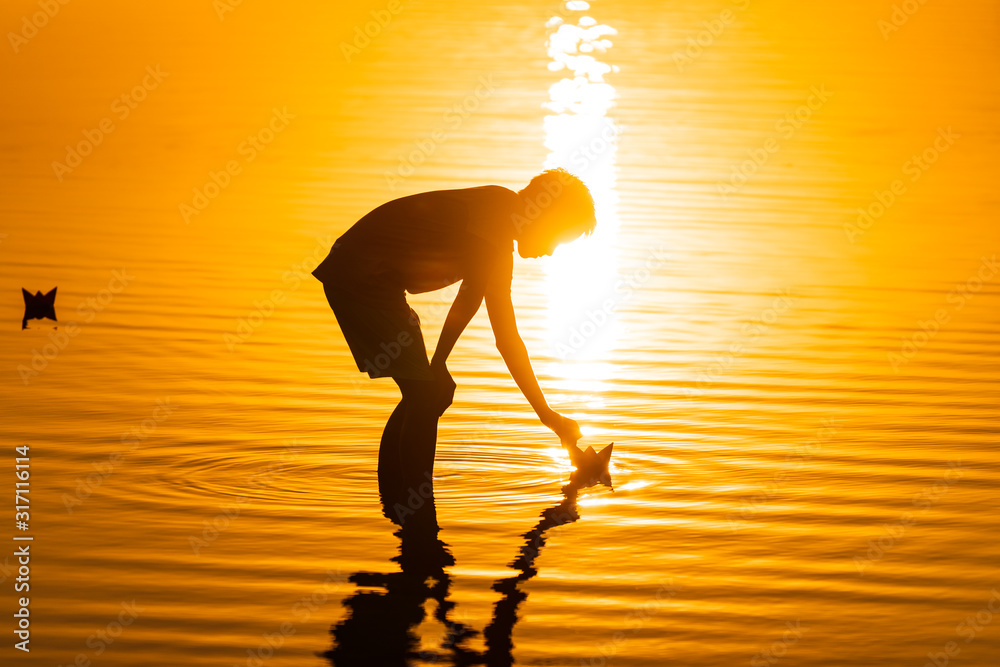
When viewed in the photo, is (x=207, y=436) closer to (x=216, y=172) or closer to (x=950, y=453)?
(x=950, y=453)

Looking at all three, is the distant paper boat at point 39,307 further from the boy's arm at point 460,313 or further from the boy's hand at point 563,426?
the boy's hand at point 563,426

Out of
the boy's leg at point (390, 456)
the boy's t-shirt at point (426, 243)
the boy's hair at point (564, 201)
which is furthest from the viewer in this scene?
the boy's leg at point (390, 456)

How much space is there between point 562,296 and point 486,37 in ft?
45.8

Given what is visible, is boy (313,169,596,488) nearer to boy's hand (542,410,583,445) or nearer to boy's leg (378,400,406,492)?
boy's hand (542,410,583,445)

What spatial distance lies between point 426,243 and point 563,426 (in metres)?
0.80

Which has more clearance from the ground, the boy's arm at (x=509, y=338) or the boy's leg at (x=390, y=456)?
the boy's arm at (x=509, y=338)

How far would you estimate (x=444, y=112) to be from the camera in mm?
16203

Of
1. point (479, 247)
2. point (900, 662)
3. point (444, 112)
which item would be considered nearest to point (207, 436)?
point (479, 247)

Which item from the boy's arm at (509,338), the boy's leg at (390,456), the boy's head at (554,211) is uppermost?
the boy's head at (554,211)

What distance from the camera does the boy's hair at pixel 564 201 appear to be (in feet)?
16.3

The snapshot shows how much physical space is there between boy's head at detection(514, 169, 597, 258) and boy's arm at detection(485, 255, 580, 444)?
147mm

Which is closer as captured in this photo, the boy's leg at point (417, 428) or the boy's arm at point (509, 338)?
the boy's arm at point (509, 338)

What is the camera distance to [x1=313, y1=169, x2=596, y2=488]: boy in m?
5.03

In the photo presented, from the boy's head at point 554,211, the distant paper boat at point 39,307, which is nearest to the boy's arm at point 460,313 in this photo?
the boy's head at point 554,211
